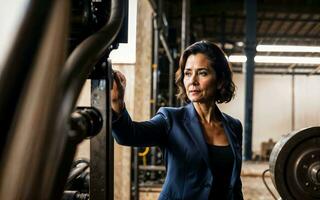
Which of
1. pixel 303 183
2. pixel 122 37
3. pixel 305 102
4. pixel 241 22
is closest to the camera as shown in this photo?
pixel 122 37

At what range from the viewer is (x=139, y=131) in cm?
125

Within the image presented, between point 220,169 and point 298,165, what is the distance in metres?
0.30

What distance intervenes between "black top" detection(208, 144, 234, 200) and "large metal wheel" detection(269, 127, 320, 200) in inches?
7.0

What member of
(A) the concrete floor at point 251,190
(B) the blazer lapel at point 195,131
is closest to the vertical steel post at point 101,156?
(B) the blazer lapel at point 195,131

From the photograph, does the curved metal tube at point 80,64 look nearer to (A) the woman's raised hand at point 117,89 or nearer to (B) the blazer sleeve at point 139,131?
(A) the woman's raised hand at point 117,89

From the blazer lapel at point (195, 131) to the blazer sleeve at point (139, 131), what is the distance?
0.10m

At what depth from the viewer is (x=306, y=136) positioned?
1.43 m

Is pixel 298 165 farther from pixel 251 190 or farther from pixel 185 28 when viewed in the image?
pixel 185 28

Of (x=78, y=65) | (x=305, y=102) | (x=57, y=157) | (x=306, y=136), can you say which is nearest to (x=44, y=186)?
(x=57, y=157)

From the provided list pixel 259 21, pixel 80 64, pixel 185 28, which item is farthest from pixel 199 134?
pixel 259 21

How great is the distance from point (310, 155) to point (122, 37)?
97cm

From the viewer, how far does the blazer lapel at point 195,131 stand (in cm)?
140

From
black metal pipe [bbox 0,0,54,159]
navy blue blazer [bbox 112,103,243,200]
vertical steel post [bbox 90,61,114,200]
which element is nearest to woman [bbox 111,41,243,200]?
navy blue blazer [bbox 112,103,243,200]

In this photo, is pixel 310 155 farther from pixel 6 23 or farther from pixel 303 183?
pixel 6 23
